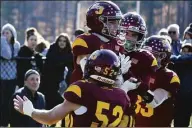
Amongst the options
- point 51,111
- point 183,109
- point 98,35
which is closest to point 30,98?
point 183,109

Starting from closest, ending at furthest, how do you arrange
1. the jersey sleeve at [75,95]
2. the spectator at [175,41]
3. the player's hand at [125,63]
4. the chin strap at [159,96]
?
1. the jersey sleeve at [75,95]
2. the player's hand at [125,63]
3. the chin strap at [159,96]
4. the spectator at [175,41]

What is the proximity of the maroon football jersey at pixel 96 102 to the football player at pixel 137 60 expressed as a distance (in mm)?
1075

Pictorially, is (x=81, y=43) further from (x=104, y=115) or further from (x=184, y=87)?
(x=184, y=87)

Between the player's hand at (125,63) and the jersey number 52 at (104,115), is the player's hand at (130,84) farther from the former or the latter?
the jersey number 52 at (104,115)

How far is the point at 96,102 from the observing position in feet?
17.4

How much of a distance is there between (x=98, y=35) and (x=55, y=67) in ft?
15.5

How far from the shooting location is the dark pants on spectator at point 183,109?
30.3 ft

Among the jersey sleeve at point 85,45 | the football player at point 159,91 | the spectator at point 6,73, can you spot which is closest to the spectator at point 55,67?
the spectator at point 6,73

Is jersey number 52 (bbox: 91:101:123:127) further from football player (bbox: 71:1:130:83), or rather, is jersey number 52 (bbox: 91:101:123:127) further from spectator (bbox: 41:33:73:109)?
spectator (bbox: 41:33:73:109)

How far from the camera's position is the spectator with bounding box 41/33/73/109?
1115cm

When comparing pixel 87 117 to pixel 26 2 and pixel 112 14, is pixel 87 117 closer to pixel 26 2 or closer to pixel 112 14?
pixel 112 14

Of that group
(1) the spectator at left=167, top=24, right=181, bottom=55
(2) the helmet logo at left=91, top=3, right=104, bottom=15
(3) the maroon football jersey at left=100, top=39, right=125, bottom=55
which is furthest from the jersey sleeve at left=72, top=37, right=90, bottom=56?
(1) the spectator at left=167, top=24, right=181, bottom=55

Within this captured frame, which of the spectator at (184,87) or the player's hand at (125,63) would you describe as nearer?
the player's hand at (125,63)

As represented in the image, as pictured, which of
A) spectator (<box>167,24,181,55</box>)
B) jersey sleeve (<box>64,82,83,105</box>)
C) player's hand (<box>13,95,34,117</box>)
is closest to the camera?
jersey sleeve (<box>64,82,83,105</box>)
